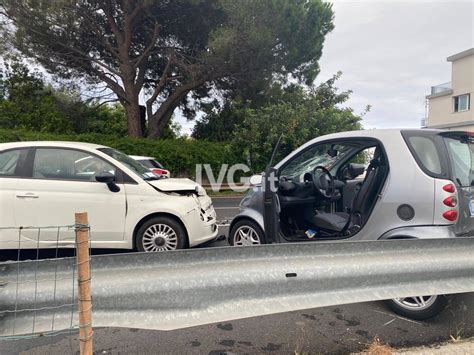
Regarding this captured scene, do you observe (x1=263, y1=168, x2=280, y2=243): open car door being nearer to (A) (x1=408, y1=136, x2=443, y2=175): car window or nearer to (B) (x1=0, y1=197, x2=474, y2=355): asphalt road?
(B) (x1=0, y1=197, x2=474, y2=355): asphalt road

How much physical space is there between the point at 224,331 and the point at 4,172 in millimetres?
3561

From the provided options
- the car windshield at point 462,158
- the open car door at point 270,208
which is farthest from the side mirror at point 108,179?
the car windshield at point 462,158

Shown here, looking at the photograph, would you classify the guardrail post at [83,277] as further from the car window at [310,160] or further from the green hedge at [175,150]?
the green hedge at [175,150]

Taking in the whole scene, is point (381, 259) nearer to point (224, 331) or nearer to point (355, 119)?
point (224, 331)

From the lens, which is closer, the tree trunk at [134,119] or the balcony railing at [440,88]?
the tree trunk at [134,119]

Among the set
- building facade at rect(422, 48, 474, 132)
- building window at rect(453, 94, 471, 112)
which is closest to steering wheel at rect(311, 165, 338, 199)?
building facade at rect(422, 48, 474, 132)

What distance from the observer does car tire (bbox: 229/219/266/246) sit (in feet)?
14.5

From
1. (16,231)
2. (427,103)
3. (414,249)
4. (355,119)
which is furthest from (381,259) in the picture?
(427,103)

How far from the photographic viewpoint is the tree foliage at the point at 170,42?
1436cm

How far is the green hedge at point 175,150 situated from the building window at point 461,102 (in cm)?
2290

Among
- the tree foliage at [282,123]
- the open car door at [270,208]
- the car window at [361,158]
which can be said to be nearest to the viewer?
the open car door at [270,208]

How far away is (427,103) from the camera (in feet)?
111

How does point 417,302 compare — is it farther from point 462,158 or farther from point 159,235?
point 159,235

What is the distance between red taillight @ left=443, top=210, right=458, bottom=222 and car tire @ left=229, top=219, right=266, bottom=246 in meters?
2.01
